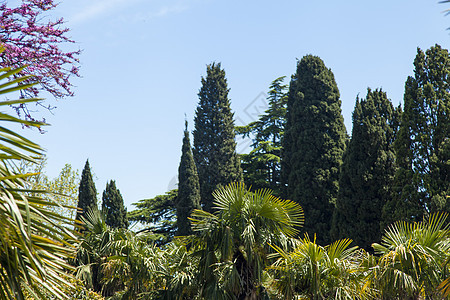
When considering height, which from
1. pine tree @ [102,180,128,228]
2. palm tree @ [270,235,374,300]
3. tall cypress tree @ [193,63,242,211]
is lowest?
palm tree @ [270,235,374,300]

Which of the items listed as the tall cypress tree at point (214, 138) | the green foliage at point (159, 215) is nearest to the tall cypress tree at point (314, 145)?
the tall cypress tree at point (214, 138)

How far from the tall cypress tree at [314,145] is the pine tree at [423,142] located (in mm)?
4491

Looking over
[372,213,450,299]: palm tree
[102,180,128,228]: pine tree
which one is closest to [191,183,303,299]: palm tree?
[372,213,450,299]: palm tree

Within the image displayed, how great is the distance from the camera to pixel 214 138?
28078 mm

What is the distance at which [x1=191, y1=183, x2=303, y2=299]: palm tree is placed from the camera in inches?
359

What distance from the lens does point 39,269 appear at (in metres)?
3.57

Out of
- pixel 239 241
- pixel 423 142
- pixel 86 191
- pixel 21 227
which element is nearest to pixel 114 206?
pixel 86 191

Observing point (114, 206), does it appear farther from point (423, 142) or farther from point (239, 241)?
point (239, 241)

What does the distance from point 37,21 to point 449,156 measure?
13.6 meters

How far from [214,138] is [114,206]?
691 centimetres

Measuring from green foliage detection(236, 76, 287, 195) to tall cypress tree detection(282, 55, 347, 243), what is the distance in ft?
13.9

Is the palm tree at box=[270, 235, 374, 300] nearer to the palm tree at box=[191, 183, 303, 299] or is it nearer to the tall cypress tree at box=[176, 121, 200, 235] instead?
the palm tree at box=[191, 183, 303, 299]

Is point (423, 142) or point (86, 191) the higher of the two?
point (86, 191)

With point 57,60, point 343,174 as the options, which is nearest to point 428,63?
point 343,174
